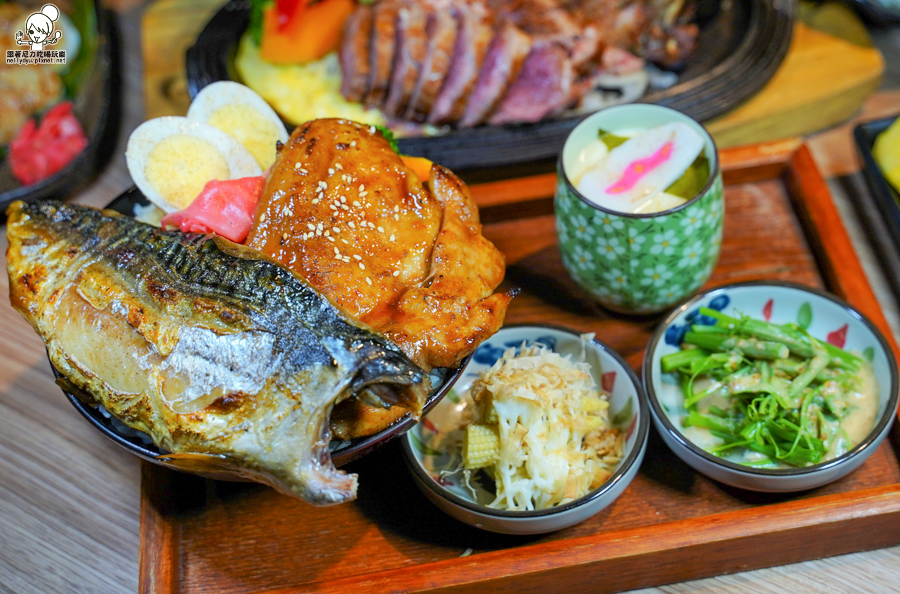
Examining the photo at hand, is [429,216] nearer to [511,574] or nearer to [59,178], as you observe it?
[511,574]

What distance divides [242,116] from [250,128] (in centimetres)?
4

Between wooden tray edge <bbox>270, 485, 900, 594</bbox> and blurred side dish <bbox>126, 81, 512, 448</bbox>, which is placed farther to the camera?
wooden tray edge <bbox>270, 485, 900, 594</bbox>

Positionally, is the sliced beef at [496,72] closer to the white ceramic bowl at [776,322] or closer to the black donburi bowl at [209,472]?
the white ceramic bowl at [776,322]

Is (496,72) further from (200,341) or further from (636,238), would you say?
(200,341)

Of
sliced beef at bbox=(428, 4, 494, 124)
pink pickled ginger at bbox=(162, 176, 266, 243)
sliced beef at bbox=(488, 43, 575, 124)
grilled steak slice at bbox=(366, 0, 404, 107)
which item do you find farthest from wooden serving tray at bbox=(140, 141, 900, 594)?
grilled steak slice at bbox=(366, 0, 404, 107)

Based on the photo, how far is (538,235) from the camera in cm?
261

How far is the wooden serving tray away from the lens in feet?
5.75

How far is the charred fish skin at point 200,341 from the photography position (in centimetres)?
133

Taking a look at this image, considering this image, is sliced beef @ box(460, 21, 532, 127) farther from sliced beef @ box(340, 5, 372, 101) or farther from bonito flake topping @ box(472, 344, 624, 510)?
bonito flake topping @ box(472, 344, 624, 510)

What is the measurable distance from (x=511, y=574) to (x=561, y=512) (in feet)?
0.63

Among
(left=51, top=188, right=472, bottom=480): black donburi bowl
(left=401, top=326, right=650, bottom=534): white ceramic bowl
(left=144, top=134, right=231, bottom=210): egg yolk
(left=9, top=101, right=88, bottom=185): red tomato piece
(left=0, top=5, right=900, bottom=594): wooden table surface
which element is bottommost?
(left=0, top=5, right=900, bottom=594): wooden table surface

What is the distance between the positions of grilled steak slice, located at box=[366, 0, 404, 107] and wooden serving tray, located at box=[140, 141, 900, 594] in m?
1.67

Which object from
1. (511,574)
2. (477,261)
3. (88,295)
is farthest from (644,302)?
(88,295)

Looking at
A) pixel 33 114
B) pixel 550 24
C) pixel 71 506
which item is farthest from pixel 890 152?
pixel 33 114
